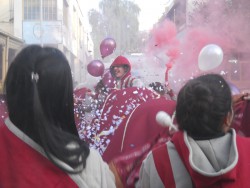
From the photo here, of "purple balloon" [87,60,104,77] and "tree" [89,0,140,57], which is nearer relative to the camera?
"purple balloon" [87,60,104,77]

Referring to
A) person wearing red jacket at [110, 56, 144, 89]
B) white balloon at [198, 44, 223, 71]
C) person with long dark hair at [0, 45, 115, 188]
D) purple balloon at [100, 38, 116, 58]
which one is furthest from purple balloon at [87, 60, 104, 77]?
person with long dark hair at [0, 45, 115, 188]

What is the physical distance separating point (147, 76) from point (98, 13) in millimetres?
3200

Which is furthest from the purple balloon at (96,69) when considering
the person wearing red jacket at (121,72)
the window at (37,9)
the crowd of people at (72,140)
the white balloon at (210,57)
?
the window at (37,9)

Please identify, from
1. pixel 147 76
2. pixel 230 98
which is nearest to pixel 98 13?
pixel 147 76

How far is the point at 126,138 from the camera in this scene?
2.36 m

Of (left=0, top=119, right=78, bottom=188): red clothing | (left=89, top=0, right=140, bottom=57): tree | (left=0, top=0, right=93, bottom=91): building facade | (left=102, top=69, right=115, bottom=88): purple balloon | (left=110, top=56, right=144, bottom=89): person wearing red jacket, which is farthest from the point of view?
(left=0, top=0, right=93, bottom=91): building facade

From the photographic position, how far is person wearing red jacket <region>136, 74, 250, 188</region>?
1.53 meters

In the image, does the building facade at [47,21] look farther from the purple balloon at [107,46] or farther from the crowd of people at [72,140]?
the crowd of people at [72,140]

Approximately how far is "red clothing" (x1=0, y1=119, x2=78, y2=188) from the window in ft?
72.2

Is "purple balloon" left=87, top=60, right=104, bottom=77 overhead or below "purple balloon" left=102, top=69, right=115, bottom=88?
overhead

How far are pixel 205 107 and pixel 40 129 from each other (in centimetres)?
61

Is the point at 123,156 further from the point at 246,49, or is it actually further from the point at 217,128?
the point at 246,49

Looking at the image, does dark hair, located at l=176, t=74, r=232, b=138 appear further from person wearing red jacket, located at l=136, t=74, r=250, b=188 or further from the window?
the window

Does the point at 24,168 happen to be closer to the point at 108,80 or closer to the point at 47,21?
the point at 108,80
